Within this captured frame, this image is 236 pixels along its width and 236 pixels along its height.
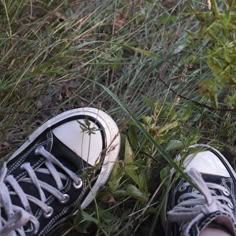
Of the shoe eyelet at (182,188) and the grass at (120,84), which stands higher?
the grass at (120,84)

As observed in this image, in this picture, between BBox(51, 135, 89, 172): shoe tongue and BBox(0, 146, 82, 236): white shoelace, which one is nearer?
BBox(0, 146, 82, 236): white shoelace

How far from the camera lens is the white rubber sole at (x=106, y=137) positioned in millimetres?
1296

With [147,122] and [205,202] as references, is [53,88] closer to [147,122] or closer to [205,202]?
[147,122]

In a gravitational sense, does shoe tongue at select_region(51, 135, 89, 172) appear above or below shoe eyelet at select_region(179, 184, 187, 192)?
above

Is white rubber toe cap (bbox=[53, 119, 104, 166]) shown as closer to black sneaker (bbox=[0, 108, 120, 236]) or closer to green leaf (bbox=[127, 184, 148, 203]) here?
black sneaker (bbox=[0, 108, 120, 236])

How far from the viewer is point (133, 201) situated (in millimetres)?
1305

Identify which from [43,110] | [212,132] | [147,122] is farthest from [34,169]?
[212,132]

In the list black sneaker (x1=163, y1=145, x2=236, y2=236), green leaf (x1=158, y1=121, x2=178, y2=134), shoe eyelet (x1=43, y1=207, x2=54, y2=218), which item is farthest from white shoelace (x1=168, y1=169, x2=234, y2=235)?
shoe eyelet (x1=43, y1=207, x2=54, y2=218)

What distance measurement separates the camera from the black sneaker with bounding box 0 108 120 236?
1292mm

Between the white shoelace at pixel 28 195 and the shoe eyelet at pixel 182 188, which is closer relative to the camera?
the white shoelace at pixel 28 195

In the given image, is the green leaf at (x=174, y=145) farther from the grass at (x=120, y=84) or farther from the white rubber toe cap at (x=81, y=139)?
the white rubber toe cap at (x=81, y=139)

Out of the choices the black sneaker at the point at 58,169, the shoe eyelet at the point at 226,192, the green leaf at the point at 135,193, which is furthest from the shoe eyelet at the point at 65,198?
the shoe eyelet at the point at 226,192

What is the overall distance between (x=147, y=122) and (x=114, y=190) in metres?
0.15

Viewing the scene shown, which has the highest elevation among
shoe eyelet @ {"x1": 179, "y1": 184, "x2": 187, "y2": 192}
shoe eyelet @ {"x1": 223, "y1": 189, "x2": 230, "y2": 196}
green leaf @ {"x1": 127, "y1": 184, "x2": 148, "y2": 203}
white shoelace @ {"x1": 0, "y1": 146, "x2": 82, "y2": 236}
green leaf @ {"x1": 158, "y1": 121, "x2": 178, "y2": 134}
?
white shoelace @ {"x1": 0, "y1": 146, "x2": 82, "y2": 236}
